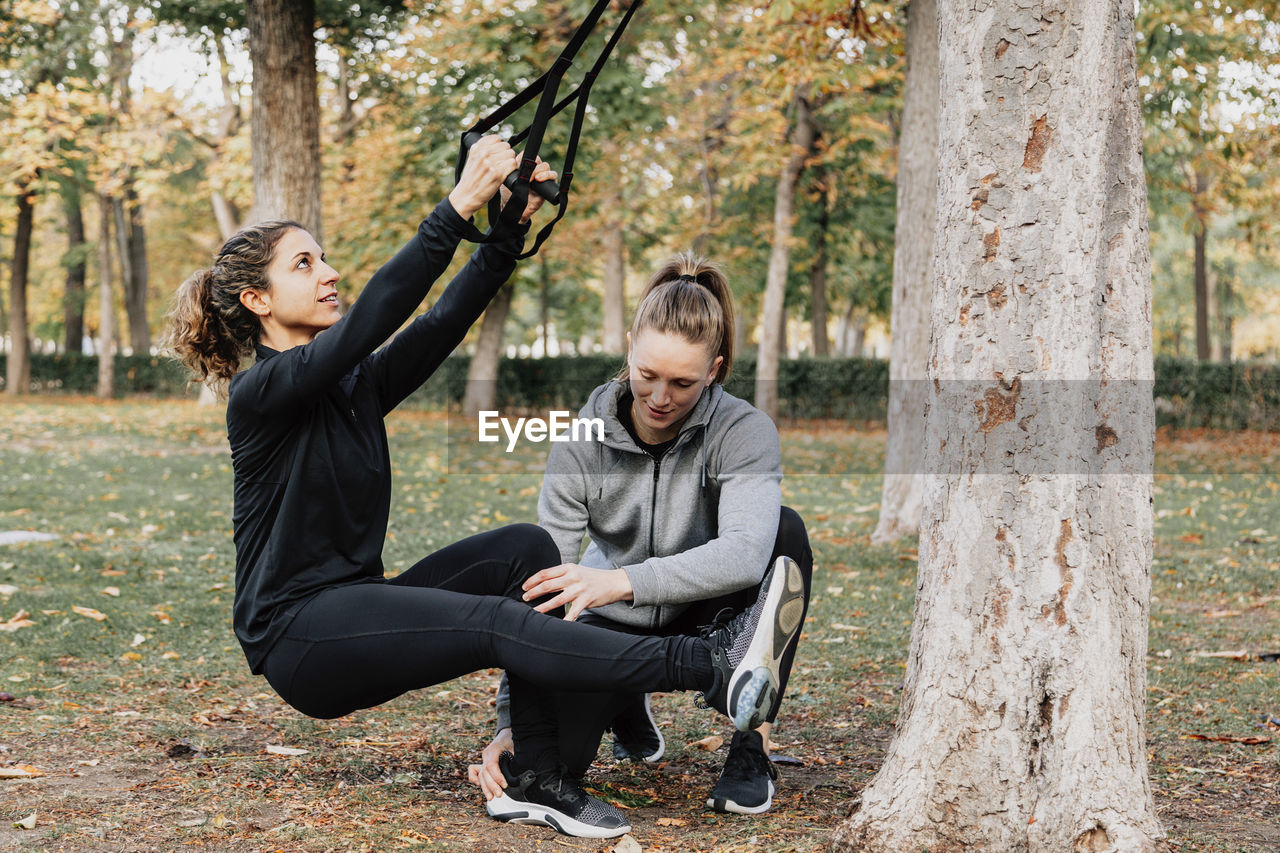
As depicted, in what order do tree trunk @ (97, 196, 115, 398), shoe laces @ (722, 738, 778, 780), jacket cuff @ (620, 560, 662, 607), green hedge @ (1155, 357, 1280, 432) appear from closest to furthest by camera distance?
jacket cuff @ (620, 560, 662, 607), shoe laces @ (722, 738, 778, 780), green hedge @ (1155, 357, 1280, 432), tree trunk @ (97, 196, 115, 398)

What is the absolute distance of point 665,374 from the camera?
3.01 metres

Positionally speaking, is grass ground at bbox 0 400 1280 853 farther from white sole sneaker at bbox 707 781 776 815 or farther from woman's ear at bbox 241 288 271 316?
woman's ear at bbox 241 288 271 316

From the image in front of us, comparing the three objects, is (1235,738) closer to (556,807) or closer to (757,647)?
(757,647)

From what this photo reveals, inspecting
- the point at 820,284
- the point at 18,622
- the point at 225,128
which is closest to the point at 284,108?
the point at 18,622

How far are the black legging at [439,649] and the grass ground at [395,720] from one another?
1.24 ft

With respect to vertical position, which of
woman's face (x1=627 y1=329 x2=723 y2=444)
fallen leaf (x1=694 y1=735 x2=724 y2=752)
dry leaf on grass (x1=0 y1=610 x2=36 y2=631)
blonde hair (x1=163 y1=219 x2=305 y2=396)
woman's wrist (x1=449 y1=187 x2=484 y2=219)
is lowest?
fallen leaf (x1=694 y1=735 x2=724 y2=752)

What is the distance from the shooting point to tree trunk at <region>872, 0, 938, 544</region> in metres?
7.40

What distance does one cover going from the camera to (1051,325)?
2.47 meters

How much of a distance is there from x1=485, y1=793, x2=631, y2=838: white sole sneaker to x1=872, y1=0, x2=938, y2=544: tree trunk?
5.02 meters

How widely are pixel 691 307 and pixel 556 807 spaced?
1.37m

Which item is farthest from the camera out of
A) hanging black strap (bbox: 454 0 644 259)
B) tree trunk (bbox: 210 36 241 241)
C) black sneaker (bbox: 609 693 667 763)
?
tree trunk (bbox: 210 36 241 241)

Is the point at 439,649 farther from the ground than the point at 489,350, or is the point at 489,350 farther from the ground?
the point at 489,350

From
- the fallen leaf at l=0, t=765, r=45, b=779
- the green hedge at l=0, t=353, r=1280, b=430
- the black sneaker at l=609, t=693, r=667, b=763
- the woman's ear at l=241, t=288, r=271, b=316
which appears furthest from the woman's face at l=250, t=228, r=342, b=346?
the green hedge at l=0, t=353, r=1280, b=430

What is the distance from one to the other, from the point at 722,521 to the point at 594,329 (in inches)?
1388
